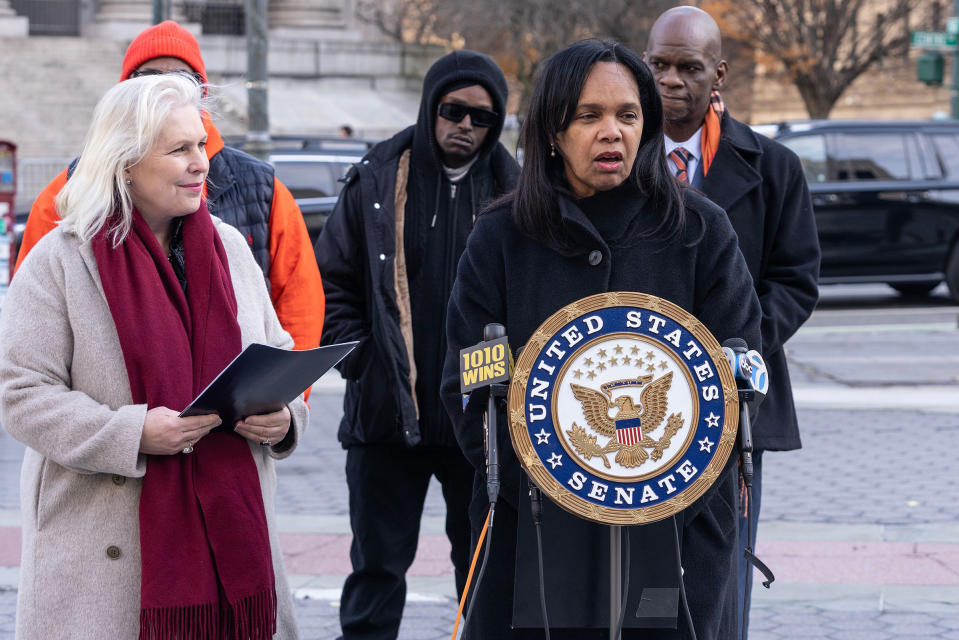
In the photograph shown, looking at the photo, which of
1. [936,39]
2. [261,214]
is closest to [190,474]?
[261,214]

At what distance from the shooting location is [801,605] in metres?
5.28

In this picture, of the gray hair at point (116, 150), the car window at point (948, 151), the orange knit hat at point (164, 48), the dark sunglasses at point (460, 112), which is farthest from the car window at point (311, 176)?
the gray hair at point (116, 150)

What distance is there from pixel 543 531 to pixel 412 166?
199 centimetres

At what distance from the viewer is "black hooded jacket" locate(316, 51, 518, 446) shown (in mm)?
4316

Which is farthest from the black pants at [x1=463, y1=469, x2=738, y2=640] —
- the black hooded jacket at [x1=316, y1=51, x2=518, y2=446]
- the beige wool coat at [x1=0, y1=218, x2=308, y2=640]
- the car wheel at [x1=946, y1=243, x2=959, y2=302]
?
the car wheel at [x1=946, y1=243, x2=959, y2=302]

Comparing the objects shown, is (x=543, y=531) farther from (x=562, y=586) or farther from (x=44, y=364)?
(x=44, y=364)

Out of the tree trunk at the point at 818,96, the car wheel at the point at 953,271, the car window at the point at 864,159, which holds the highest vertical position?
the car window at the point at 864,159

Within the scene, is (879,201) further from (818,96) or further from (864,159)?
(818,96)

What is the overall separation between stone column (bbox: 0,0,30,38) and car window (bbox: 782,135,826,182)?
2256 cm

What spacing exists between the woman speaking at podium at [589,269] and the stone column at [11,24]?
1242 inches

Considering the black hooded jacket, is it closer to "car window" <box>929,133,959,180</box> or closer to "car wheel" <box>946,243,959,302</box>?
"car wheel" <box>946,243,959,302</box>

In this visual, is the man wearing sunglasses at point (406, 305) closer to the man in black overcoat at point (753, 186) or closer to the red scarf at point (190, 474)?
the man in black overcoat at point (753, 186)

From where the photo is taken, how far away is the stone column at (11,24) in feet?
105

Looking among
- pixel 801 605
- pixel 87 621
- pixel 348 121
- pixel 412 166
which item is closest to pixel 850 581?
pixel 801 605
